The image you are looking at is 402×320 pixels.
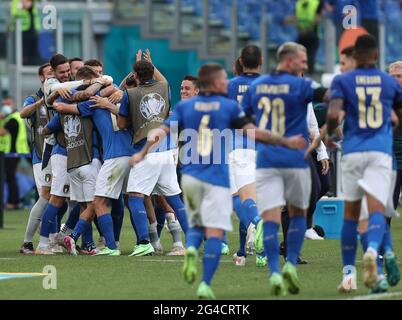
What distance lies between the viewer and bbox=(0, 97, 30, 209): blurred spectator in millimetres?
27923

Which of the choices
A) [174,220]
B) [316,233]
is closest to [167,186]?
[174,220]

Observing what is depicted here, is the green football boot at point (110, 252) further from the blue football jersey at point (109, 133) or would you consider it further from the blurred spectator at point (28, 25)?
the blurred spectator at point (28, 25)

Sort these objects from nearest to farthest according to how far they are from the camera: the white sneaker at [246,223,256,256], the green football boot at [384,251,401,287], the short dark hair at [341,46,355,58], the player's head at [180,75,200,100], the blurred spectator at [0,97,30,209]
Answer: the green football boot at [384,251,401,287] < the short dark hair at [341,46,355,58] < the white sneaker at [246,223,256,256] < the player's head at [180,75,200,100] < the blurred spectator at [0,97,30,209]

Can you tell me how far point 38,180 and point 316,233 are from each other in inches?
158

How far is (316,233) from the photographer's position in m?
18.5

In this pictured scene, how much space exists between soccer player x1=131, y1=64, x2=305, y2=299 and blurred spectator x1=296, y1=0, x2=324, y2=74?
18.0 m

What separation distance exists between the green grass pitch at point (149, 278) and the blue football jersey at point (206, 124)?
38.7 inches

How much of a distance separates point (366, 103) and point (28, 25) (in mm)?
23227

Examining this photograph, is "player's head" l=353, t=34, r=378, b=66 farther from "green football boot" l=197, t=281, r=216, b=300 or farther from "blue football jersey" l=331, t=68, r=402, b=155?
"green football boot" l=197, t=281, r=216, b=300

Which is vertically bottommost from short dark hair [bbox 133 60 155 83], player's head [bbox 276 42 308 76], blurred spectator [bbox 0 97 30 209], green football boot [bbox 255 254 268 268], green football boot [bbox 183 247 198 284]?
blurred spectator [bbox 0 97 30 209]

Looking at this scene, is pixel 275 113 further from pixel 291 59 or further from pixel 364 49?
pixel 364 49

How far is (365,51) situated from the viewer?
11453 mm

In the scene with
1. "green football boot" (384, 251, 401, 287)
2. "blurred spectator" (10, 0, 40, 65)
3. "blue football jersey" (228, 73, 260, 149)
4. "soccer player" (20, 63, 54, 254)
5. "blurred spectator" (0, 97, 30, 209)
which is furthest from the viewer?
"blurred spectator" (10, 0, 40, 65)

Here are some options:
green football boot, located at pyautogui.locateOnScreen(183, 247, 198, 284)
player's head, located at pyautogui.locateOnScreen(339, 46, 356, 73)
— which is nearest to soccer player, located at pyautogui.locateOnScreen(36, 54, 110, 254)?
player's head, located at pyautogui.locateOnScreen(339, 46, 356, 73)
